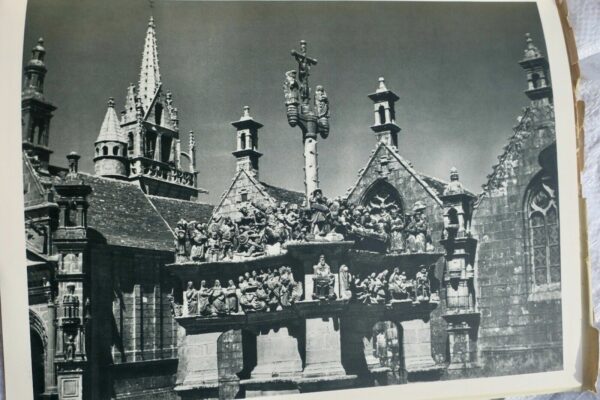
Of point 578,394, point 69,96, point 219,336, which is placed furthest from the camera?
point 578,394

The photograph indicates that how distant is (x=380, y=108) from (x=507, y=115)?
73cm

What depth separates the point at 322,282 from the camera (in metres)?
3.36

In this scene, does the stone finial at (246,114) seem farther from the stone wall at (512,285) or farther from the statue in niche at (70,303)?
the stone wall at (512,285)

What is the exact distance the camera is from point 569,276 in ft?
11.7

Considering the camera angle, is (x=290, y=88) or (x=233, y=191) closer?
(x=233, y=191)

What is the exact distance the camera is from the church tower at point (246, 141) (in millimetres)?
3240

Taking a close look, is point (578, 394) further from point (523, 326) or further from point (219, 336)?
point (219, 336)

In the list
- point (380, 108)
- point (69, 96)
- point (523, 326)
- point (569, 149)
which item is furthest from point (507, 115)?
point (69, 96)

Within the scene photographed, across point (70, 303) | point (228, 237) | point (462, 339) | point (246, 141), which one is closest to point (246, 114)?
point (246, 141)

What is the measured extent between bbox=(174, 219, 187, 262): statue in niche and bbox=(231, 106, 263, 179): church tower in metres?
0.38

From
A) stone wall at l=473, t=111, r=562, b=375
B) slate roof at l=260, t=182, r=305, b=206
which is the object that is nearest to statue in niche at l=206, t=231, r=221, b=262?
slate roof at l=260, t=182, r=305, b=206

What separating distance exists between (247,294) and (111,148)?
949mm

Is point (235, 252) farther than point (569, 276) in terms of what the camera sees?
No

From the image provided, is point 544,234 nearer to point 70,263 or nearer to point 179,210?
point 179,210
